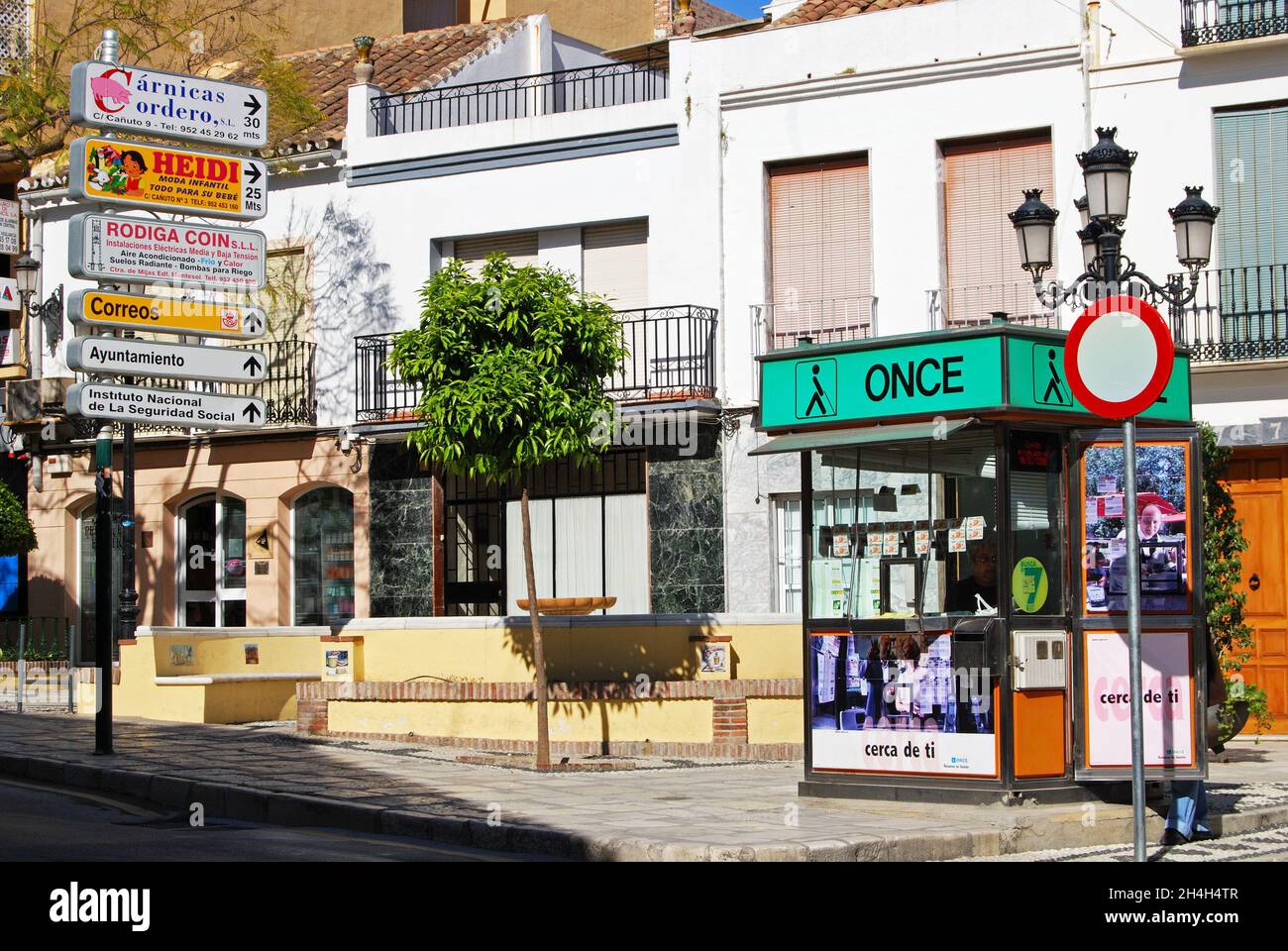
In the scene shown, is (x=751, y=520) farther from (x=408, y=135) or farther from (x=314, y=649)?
(x=408, y=135)

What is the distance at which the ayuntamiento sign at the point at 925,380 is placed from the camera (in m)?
11.7

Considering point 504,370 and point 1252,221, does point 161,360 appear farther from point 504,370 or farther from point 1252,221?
point 1252,221

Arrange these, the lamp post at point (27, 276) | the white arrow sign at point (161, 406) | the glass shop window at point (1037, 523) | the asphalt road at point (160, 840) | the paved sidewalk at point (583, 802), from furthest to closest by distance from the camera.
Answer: the lamp post at point (27, 276) < the white arrow sign at point (161, 406) < the glass shop window at point (1037, 523) < the paved sidewalk at point (583, 802) < the asphalt road at point (160, 840)

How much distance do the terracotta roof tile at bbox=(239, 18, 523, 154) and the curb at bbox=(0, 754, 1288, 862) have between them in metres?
13.8

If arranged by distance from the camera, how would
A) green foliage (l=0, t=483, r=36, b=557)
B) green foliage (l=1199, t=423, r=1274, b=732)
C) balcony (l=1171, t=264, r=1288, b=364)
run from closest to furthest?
green foliage (l=1199, t=423, r=1274, b=732) → balcony (l=1171, t=264, r=1288, b=364) → green foliage (l=0, t=483, r=36, b=557)

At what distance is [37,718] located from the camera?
65.7 ft

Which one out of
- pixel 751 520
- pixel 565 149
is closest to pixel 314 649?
pixel 751 520

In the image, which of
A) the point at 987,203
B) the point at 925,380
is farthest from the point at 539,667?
the point at 987,203

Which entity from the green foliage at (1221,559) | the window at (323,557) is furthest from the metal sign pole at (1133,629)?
the window at (323,557)

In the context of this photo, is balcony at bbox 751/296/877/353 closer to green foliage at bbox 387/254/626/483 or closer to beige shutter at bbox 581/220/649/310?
beige shutter at bbox 581/220/649/310

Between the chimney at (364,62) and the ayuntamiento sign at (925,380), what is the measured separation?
46.0 feet

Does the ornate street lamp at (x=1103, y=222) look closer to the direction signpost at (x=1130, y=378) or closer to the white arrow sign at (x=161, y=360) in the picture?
the direction signpost at (x=1130, y=378)

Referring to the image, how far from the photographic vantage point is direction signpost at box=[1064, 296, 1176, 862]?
9.70 meters

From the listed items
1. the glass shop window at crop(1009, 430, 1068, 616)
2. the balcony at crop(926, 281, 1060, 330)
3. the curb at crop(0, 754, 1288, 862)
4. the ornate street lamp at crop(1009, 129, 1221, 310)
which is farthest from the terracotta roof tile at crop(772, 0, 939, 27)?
the curb at crop(0, 754, 1288, 862)
